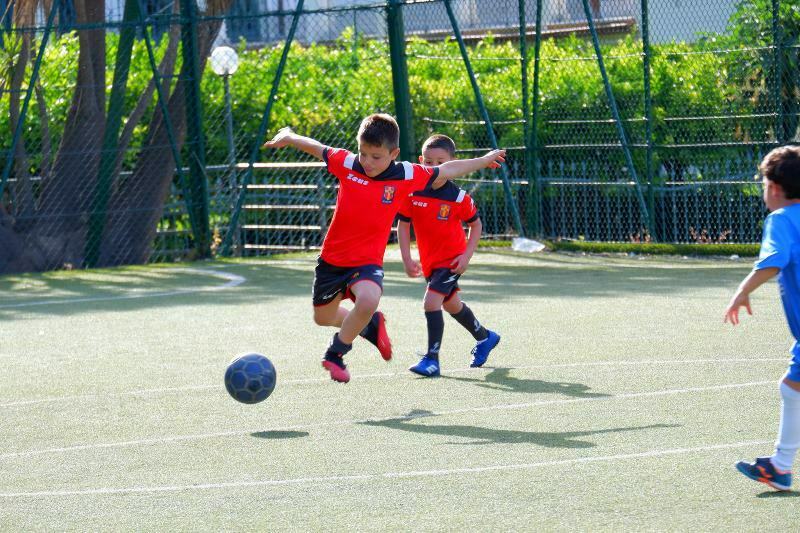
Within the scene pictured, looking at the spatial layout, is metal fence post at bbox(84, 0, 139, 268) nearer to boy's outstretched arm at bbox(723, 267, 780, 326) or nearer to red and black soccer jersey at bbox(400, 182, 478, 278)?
red and black soccer jersey at bbox(400, 182, 478, 278)

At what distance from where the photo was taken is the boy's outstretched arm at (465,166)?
750 cm

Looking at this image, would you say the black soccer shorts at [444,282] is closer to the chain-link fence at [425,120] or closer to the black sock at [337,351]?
the black sock at [337,351]

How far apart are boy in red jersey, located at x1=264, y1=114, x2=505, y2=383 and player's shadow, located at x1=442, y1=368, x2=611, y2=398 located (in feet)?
2.53

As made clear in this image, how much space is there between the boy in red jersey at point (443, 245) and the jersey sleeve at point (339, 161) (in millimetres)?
722

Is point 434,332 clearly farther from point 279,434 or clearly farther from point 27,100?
point 27,100

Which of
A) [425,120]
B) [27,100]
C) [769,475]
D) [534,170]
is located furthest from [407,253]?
[425,120]

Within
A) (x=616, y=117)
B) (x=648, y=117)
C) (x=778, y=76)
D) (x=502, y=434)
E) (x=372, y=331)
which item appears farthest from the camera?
(x=648, y=117)

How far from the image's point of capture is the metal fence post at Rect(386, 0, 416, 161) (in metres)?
15.4

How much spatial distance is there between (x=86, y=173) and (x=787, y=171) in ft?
38.1

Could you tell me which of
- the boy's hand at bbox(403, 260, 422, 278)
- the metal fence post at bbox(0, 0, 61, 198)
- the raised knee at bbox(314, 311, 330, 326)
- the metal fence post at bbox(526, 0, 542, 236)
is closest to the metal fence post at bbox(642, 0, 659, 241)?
the metal fence post at bbox(526, 0, 542, 236)

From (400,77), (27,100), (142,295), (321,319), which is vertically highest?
(400,77)

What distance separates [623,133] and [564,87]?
1672 mm

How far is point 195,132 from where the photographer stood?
15.6 metres

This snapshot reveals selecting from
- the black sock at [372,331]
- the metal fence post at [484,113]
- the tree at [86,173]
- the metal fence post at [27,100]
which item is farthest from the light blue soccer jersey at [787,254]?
the tree at [86,173]
